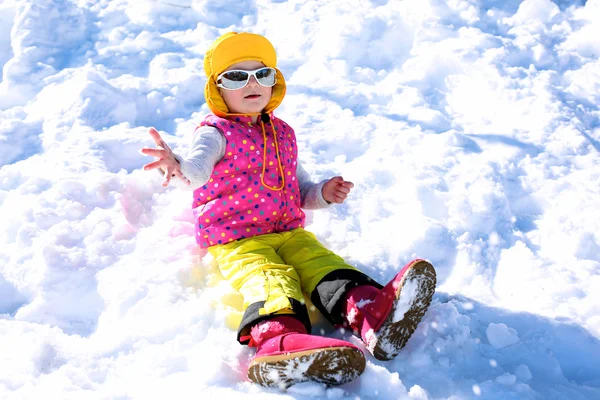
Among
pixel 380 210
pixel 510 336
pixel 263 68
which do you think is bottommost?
pixel 380 210

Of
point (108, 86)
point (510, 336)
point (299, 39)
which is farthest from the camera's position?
point (299, 39)

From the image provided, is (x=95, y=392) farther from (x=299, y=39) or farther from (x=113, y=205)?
(x=299, y=39)

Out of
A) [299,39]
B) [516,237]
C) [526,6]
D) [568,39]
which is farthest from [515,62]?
[516,237]

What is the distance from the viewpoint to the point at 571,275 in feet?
7.39

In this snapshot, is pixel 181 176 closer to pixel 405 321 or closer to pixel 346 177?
pixel 405 321

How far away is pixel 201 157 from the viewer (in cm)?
216

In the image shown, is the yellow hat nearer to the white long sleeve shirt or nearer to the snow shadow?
the white long sleeve shirt

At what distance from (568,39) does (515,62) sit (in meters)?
0.59

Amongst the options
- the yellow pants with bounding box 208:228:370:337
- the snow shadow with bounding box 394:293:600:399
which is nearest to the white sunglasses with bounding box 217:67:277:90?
the yellow pants with bounding box 208:228:370:337

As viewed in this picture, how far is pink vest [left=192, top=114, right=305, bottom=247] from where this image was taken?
2.30m

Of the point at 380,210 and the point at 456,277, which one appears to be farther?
the point at 380,210

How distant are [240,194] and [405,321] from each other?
0.92m

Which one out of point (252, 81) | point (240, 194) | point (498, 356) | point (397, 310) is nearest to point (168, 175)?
point (240, 194)

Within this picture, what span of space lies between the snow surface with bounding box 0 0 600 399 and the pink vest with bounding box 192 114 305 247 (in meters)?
0.19
